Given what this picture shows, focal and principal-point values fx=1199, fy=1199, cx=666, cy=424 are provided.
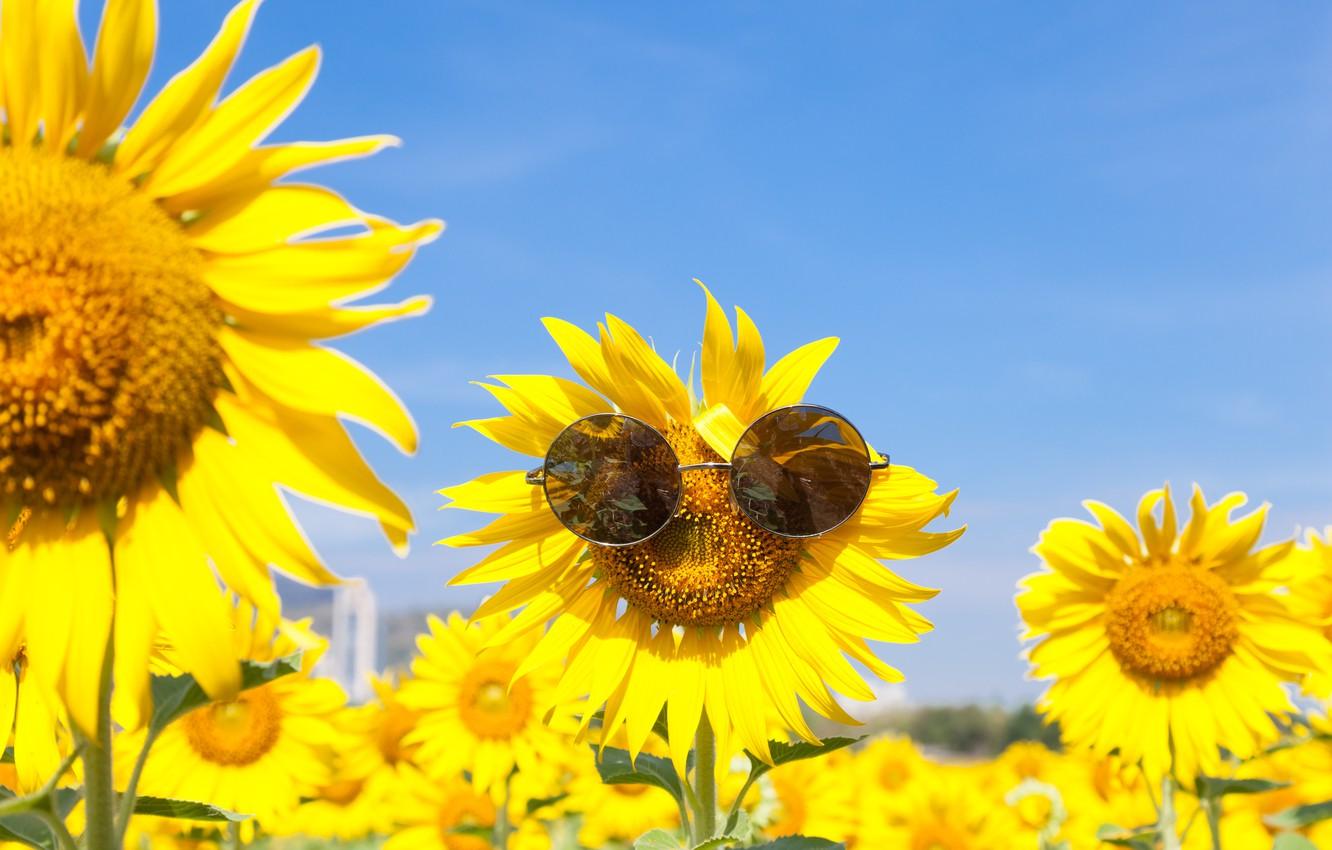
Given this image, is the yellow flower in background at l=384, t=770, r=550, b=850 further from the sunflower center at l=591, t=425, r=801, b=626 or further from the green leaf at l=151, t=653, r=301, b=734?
the green leaf at l=151, t=653, r=301, b=734

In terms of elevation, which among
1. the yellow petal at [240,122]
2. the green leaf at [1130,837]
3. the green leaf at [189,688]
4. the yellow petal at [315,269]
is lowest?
the green leaf at [189,688]

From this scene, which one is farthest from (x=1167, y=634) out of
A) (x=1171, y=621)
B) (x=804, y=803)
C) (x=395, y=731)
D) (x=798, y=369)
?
(x=395, y=731)

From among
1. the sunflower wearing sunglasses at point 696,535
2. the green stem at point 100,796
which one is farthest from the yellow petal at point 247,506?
the sunflower wearing sunglasses at point 696,535

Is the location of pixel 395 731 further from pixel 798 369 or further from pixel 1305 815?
pixel 1305 815

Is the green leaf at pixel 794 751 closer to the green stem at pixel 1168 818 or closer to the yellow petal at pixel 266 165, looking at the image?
the yellow petal at pixel 266 165

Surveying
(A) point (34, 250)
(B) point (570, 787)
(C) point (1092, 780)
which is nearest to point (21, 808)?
(A) point (34, 250)

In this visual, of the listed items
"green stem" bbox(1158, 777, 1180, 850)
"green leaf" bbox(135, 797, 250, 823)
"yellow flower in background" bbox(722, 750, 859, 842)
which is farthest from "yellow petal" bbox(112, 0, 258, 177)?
"green stem" bbox(1158, 777, 1180, 850)
